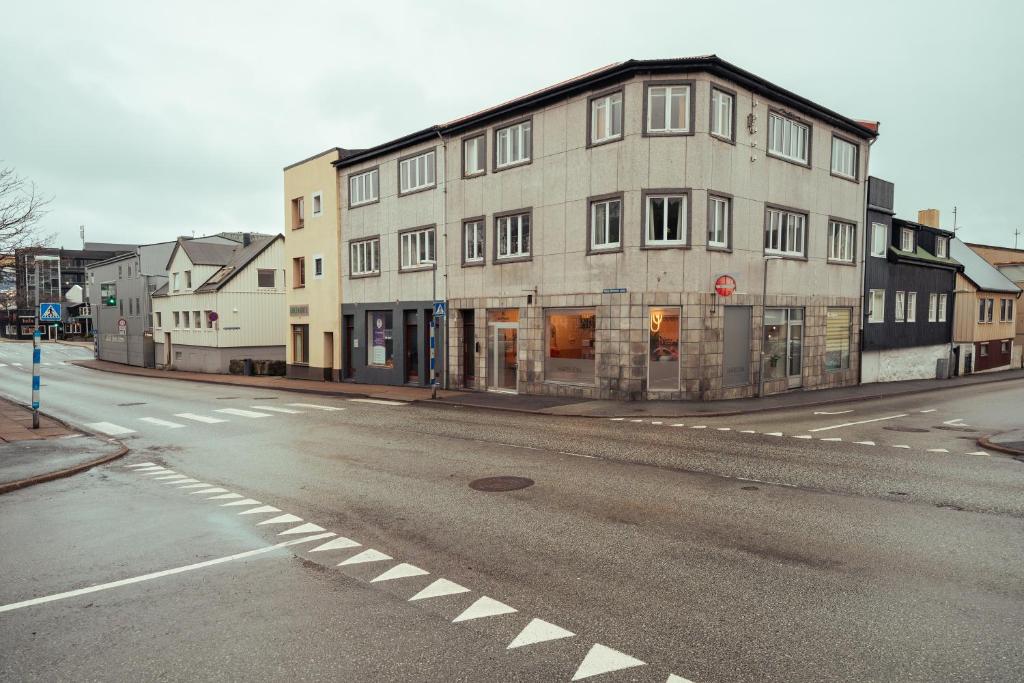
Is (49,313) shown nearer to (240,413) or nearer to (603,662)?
(240,413)

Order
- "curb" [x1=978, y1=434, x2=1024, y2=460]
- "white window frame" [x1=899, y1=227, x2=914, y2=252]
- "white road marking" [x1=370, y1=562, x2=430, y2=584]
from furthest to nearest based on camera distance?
"white window frame" [x1=899, y1=227, x2=914, y2=252], "curb" [x1=978, y1=434, x2=1024, y2=460], "white road marking" [x1=370, y1=562, x2=430, y2=584]

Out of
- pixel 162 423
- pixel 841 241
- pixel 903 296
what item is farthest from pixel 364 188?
pixel 903 296

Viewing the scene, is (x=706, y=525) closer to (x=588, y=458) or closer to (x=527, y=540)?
(x=527, y=540)

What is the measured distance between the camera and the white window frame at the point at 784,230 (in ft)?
75.2

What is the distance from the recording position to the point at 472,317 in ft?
86.3

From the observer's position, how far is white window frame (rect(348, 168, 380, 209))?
30.6 metres

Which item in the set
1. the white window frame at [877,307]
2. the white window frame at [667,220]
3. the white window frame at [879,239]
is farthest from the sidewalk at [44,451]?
the white window frame at [879,239]

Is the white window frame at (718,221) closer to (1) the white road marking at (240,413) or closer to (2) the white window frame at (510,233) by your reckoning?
(2) the white window frame at (510,233)

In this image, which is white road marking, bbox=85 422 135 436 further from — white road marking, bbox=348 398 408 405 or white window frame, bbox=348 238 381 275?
white window frame, bbox=348 238 381 275

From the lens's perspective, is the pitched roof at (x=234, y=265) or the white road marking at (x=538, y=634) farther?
the pitched roof at (x=234, y=265)

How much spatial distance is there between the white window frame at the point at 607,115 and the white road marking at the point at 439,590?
17653 mm

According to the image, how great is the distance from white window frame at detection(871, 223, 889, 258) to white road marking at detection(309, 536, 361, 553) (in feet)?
93.6

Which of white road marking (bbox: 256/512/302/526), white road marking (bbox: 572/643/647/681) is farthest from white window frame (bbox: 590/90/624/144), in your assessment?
white road marking (bbox: 572/643/647/681)

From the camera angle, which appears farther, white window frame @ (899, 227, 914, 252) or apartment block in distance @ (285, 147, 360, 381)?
apartment block in distance @ (285, 147, 360, 381)
